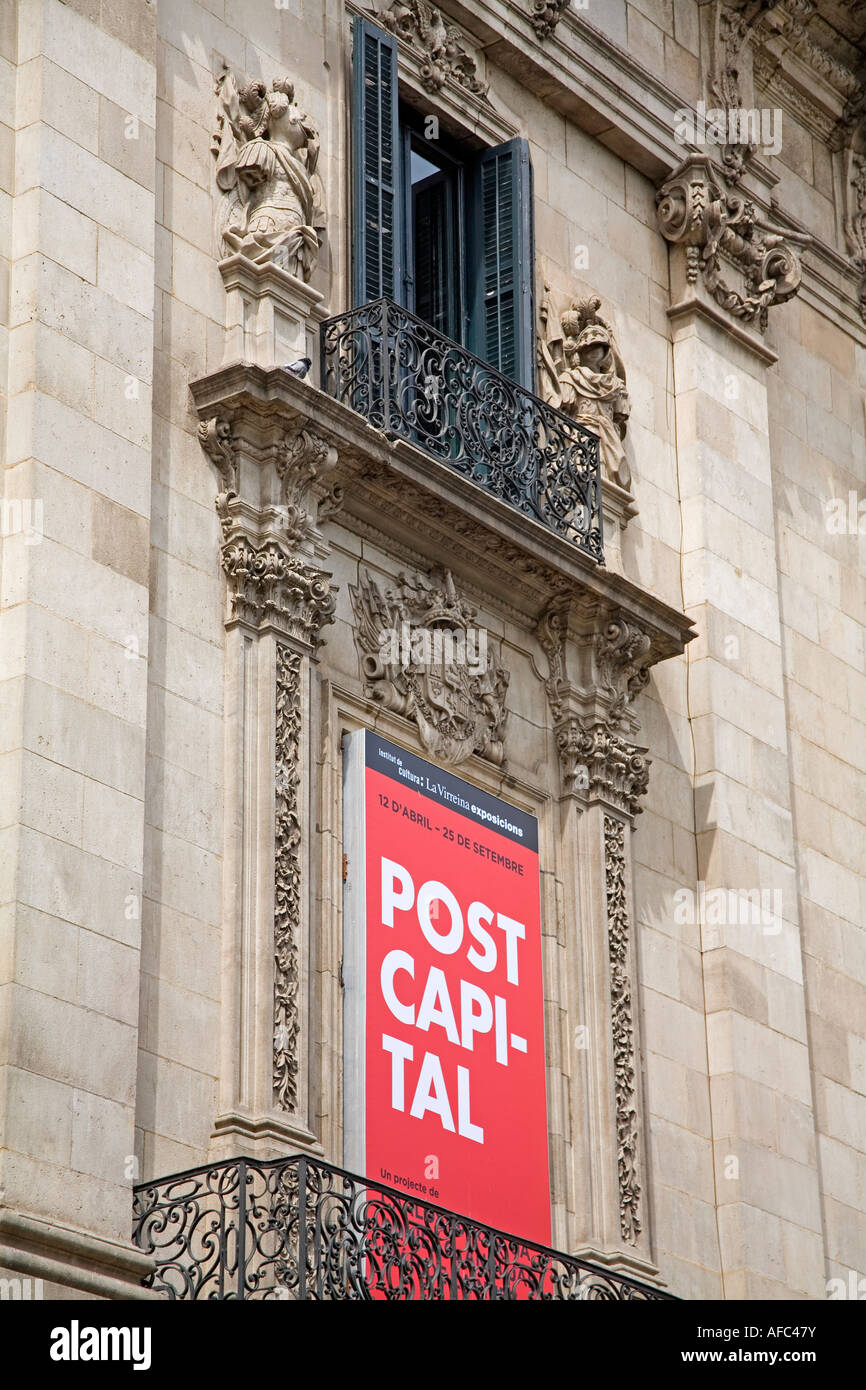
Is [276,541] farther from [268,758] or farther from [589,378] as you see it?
[589,378]

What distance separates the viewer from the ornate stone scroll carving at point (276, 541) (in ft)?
53.1

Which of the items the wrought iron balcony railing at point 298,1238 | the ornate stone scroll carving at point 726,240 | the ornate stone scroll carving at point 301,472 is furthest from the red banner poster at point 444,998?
the ornate stone scroll carving at point 726,240

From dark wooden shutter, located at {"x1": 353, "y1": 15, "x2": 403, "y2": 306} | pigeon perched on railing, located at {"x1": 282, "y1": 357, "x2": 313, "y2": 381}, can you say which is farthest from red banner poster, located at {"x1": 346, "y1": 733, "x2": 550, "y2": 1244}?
dark wooden shutter, located at {"x1": 353, "y1": 15, "x2": 403, "y2": 306}

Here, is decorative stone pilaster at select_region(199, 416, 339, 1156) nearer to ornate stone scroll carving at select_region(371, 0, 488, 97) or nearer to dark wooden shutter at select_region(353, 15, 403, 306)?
dark wooden shutter at select_region(353, 15, 403, 306)

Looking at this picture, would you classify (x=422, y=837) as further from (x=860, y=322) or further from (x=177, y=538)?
(x=860, y=322)

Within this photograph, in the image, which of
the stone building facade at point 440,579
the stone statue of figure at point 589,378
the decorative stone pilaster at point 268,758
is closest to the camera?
the stone building facade at point 440,579

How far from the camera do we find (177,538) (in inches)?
627

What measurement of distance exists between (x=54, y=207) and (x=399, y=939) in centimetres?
450

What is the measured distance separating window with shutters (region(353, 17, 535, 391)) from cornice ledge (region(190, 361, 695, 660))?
4.56 feet

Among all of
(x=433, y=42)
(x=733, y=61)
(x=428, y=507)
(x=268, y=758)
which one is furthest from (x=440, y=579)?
(x=733, y=61)

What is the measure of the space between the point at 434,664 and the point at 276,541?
1.60 meters

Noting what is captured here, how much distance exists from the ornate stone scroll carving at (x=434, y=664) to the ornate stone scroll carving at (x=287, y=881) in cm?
94

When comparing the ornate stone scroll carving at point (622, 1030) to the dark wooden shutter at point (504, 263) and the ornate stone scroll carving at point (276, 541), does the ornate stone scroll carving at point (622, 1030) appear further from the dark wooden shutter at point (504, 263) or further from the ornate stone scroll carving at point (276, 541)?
the dark wooden shutter at point (504, 263)

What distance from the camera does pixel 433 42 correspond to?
19.4 meters
